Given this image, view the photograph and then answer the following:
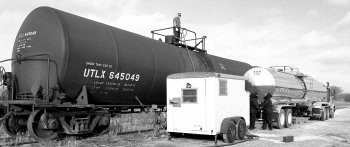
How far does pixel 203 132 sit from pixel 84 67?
427 cm

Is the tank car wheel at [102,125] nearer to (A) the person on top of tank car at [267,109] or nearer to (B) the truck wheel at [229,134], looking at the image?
(B) the truck wheel at [229,134]

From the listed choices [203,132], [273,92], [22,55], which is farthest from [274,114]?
[22,55]

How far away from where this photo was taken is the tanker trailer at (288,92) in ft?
55.9

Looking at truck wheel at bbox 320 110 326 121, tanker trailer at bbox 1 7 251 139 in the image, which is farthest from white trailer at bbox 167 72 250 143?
truck wheel at bbox 320 110 326 121

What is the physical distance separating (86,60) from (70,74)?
669mm

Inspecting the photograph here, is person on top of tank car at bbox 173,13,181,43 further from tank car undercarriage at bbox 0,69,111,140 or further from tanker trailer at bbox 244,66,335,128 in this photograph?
tank car undercarriage at bbox 0,69,111,140

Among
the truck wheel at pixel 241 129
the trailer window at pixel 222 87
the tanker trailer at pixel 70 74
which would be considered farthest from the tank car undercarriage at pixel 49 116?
the truck wheel at pixel 241 129

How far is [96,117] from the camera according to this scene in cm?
1123

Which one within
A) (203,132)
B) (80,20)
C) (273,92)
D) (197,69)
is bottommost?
(203,132)

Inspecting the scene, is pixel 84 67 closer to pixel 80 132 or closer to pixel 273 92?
pixel 80 132

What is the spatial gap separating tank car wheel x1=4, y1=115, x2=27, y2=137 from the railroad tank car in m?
0.84

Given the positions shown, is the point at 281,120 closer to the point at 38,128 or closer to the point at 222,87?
the point at 222,87

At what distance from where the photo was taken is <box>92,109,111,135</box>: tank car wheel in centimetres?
1144

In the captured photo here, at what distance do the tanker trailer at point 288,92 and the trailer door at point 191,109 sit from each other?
2820 millimetres
